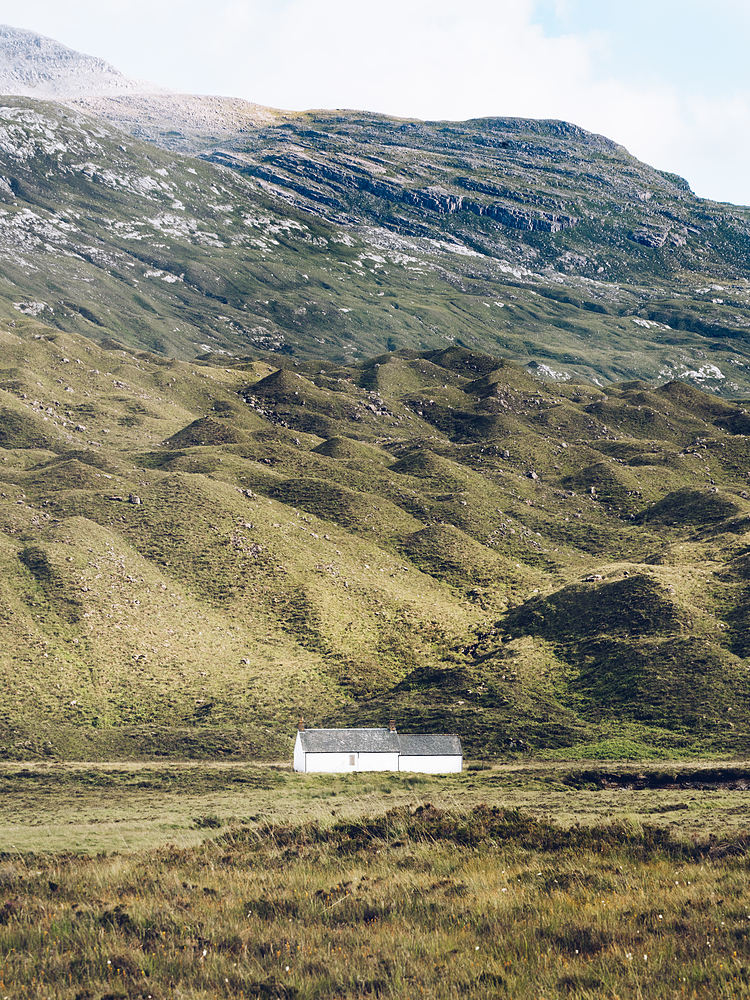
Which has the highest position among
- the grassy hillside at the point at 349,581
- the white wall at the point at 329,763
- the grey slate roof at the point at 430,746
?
the grassy hillside at the point at 349,581

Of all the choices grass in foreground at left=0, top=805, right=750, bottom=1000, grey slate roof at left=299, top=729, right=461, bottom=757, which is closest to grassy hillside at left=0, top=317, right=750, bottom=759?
grey slate roof at left=299, top=729, right=461, bottom=757

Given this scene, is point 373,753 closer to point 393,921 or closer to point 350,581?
point 350,581

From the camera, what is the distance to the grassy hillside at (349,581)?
6706 centimetres

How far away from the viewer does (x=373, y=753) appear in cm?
5888

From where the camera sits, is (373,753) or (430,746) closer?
(373,753)

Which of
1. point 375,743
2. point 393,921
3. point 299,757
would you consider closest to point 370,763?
point 375,743

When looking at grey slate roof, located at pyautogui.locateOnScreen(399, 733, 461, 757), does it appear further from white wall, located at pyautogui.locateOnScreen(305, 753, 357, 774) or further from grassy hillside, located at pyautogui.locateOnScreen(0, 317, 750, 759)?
grassy hillside, located at pyautogui.locateOnScreen(0, 317, 750, 759)

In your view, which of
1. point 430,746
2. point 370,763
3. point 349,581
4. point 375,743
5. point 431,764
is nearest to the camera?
point 431,764

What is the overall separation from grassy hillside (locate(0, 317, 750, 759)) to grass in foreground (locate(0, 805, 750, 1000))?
1597 inches

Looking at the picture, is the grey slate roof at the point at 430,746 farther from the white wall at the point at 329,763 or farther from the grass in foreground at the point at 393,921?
the grass in foreground at the point at 393,921

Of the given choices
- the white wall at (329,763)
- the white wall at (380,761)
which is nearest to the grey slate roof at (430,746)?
the white wall at (380,761)

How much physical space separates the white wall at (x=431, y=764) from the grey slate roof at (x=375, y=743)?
0.98 feet

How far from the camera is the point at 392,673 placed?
7750cm

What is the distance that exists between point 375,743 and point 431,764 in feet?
14.7
